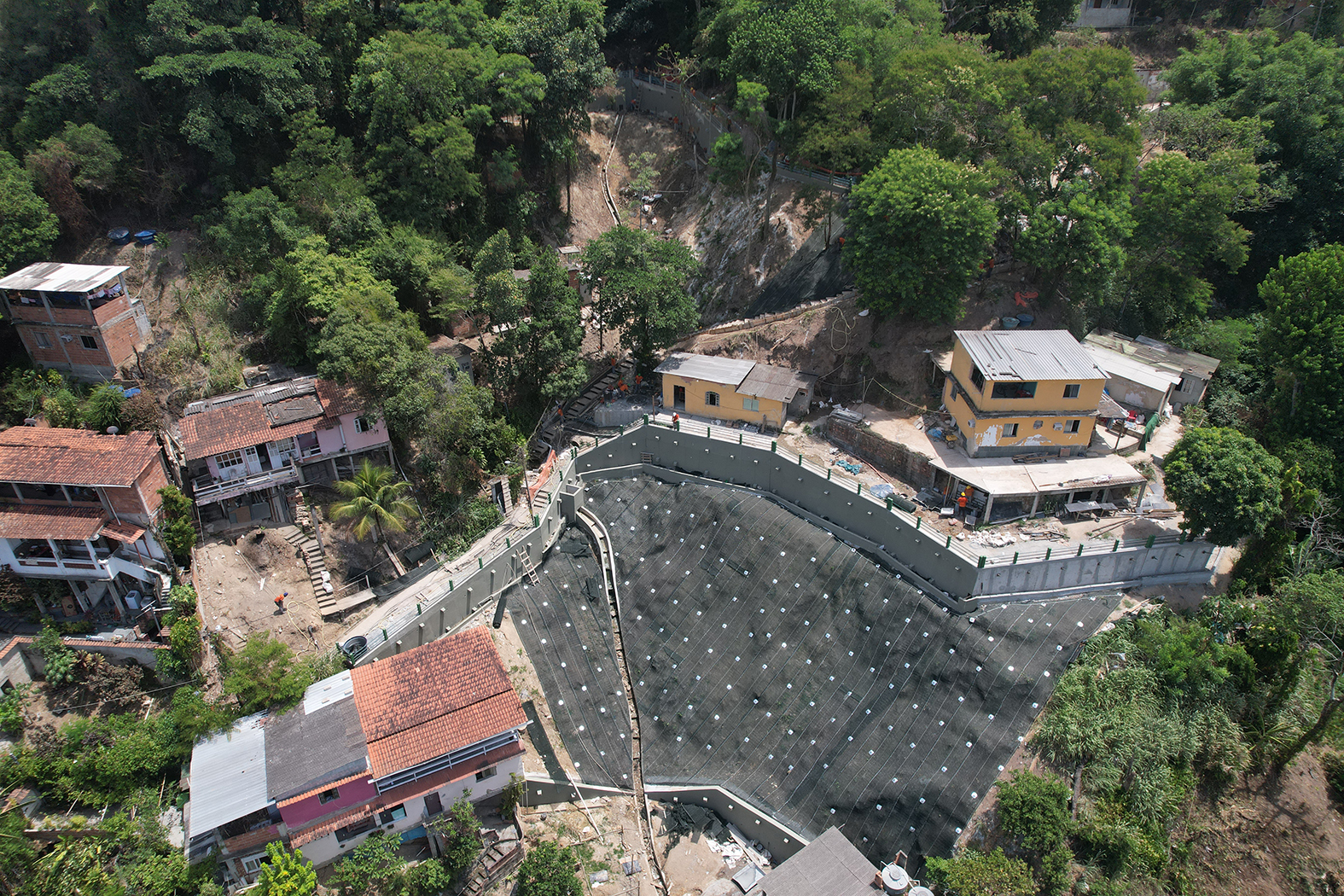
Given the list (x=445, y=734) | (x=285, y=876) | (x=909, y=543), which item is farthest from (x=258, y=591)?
(x=909, y=543)

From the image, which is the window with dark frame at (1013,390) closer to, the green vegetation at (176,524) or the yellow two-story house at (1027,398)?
the yellow two-story house at (1027,398)

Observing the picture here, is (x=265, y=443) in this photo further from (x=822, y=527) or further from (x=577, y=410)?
(x=822, y=527)

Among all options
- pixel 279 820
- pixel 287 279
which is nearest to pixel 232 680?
pixel 279 820

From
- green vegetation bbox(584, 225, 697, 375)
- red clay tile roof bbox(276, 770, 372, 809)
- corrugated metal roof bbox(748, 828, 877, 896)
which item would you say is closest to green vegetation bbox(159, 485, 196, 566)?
red clay tile roof bbox(276, 770, 372, 809)

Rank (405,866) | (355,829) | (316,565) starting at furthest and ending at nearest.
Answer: (316,565) → (405,866) → (355,829)

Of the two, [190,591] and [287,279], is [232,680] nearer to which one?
[190,591]
